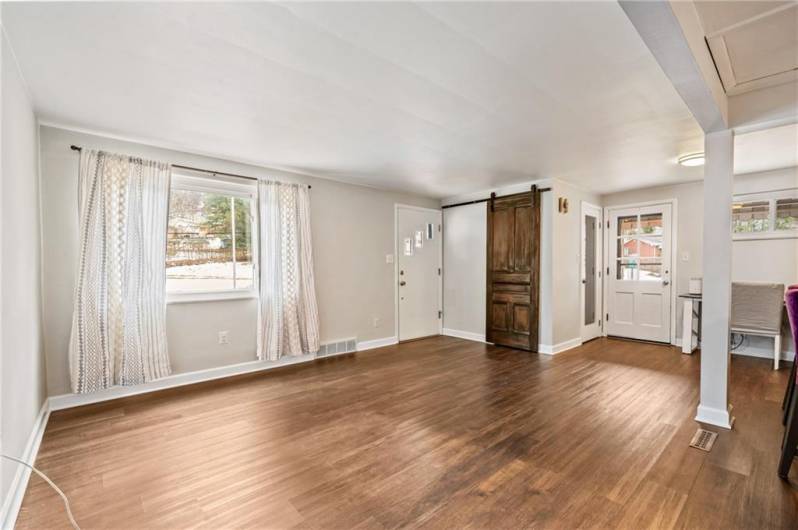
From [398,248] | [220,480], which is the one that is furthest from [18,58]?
[398,248]

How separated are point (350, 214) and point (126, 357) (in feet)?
9.74

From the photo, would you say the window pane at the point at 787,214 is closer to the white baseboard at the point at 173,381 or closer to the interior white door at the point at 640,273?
the interior white door at the point at 640,273

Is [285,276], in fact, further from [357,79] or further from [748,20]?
[748,20]

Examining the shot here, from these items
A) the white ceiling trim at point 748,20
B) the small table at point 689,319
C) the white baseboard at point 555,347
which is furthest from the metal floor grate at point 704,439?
the small table at point 689,319

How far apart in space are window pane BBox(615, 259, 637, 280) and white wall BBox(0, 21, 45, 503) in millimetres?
6777

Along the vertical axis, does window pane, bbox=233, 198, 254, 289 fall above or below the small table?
above

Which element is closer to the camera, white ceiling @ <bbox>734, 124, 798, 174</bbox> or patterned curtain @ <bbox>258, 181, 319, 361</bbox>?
white ceiling @ <bbox>734, 124, 798, 174</bbox>

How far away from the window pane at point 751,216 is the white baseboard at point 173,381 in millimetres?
5898

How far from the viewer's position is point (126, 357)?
10.5ft

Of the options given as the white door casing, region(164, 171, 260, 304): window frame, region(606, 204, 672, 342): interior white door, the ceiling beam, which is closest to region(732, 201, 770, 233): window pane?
region(606, 204, 672, 342): interior white door

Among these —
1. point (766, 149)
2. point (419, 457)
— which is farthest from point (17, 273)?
point (766, 149)

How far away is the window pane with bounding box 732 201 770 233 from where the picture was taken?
14.9ft

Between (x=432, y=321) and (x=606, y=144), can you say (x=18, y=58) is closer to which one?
(x=606, y=144)

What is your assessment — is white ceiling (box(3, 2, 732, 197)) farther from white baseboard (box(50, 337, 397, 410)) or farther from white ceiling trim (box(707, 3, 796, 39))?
white baseboard (box(50, 337, 397, 410))
